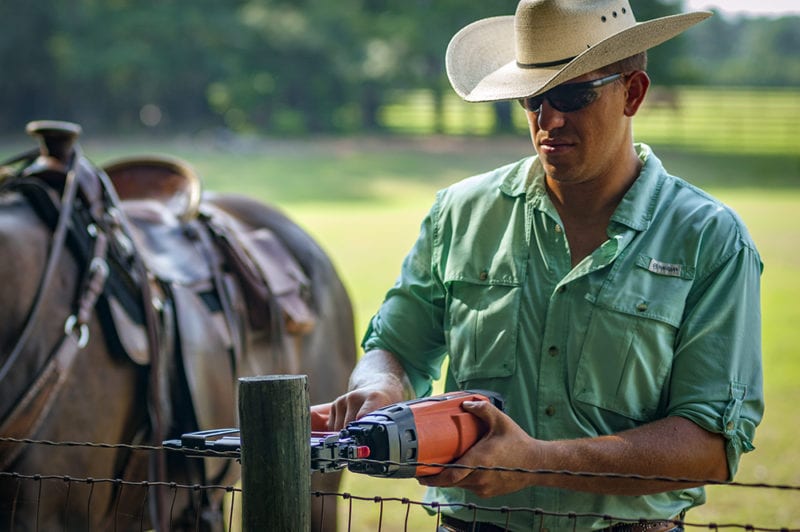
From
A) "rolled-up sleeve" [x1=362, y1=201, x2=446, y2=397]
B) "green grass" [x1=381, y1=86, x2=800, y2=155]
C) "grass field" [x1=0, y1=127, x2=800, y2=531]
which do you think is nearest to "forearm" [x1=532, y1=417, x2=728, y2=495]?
"rolled-up sleeve" [x1=362, y1=201, x2=446, y2=397]

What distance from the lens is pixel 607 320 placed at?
2082 millimetres

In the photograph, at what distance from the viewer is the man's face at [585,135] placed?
2.12 metres

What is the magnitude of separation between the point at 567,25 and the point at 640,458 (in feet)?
2.90

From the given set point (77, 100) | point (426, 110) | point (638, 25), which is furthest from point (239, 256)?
point (426, 110)

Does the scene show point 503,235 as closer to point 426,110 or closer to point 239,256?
point 239,256

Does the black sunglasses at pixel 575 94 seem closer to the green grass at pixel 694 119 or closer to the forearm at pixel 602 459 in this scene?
the forearm at pixel 602 459

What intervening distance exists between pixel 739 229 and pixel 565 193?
354 mm

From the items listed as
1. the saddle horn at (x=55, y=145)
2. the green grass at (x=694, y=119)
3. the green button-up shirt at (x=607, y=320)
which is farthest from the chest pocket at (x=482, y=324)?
the green grass at (x=694, y=119)

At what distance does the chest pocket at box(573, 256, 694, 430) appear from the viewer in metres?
2.04

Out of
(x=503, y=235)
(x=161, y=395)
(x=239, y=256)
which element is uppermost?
(x=503, y=235)

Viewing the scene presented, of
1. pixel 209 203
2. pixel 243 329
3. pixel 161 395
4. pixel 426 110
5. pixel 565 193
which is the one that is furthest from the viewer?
pixel 426 110

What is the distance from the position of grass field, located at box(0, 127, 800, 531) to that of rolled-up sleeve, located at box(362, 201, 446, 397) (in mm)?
3284

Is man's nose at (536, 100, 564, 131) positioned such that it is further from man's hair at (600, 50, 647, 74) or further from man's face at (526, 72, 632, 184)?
man's hair at (600, 50, 647, 74)

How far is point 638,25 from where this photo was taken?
7.06 ft
